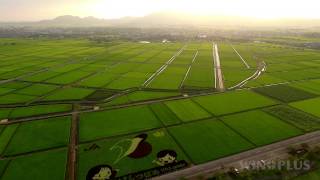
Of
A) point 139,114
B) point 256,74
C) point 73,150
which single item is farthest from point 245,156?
point 256,74

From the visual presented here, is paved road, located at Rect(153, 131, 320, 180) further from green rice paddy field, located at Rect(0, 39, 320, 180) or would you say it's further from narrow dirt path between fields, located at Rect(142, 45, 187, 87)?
narrow dirt path between fields, located at Rect(142, 45, 187, 87)

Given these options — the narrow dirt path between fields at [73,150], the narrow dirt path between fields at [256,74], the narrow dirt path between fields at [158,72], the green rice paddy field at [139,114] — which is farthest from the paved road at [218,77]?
the narrow dirt path between fields at [73,150]

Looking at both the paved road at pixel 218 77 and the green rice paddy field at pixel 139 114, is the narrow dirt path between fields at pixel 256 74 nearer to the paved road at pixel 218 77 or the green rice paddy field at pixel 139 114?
the green rice paddy field at pixel 139 114

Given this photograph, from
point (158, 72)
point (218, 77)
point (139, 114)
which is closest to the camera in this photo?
point (139, 114)

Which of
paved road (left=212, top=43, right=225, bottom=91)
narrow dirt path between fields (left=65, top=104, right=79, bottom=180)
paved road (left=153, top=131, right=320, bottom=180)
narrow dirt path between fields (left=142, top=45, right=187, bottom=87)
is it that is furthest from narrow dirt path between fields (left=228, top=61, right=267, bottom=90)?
narrow dirt path between fields (left=65, top=104, right=79, bottom=180)

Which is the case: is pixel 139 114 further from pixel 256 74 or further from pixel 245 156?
pixel 256 74

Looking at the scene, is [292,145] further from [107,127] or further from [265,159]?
[107,127]

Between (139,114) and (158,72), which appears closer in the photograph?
(139,114)
